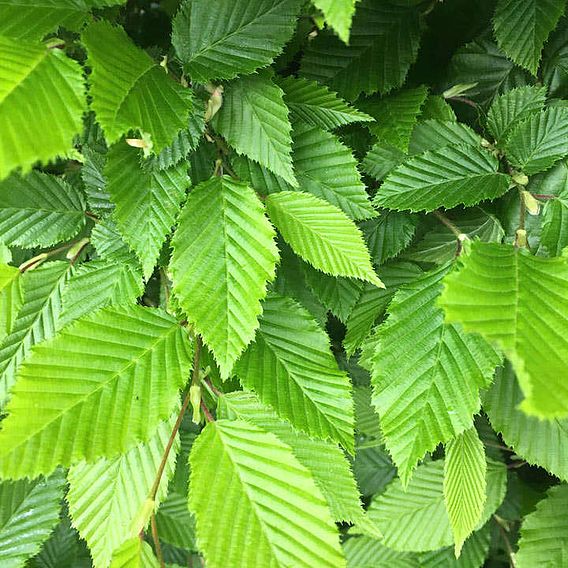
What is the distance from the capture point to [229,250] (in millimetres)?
517

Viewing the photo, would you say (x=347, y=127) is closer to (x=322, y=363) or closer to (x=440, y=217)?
(x=440, y=217)

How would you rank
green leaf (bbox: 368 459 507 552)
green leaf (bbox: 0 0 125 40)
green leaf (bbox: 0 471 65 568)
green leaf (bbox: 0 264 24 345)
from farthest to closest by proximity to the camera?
green leaf (bbox: 368 459 507 552), green leaf (bbox: 0 471 65 568), green leaf (bbox: 0 264 24 345), green leaf (bbox: 0 0 125 40)

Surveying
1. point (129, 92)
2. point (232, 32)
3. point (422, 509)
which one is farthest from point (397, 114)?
point (422, 509)

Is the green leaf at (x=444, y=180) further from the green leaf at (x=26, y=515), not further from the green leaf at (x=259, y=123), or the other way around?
the green leaf at (x=26, y=515)

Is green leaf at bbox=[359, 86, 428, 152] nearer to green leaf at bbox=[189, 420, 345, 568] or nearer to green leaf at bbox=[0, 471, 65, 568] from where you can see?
green leaf at bbox=[189, 420, 345, 568]

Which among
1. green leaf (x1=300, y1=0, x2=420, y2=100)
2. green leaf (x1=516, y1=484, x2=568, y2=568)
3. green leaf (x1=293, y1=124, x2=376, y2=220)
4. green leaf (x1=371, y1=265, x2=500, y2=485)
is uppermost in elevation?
green leaf (x1=300, y1=0, x2=420, y2=100)

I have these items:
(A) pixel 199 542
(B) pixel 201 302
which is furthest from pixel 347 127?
(A) pixel 199 542

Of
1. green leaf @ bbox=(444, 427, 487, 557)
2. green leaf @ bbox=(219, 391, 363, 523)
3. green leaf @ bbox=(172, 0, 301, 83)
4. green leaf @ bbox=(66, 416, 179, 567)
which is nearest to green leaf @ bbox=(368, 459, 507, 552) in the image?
green leaf @ bbox=(444, 427, 487, 557)

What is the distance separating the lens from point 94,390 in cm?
46

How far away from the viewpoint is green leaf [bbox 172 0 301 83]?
0.52 m

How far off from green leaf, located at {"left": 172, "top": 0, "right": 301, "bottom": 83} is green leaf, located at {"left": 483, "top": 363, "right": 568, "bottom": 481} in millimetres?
439

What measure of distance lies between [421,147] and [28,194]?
470 mm

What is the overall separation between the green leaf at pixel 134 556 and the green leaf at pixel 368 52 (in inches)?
20.8

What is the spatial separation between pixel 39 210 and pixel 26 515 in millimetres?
423
